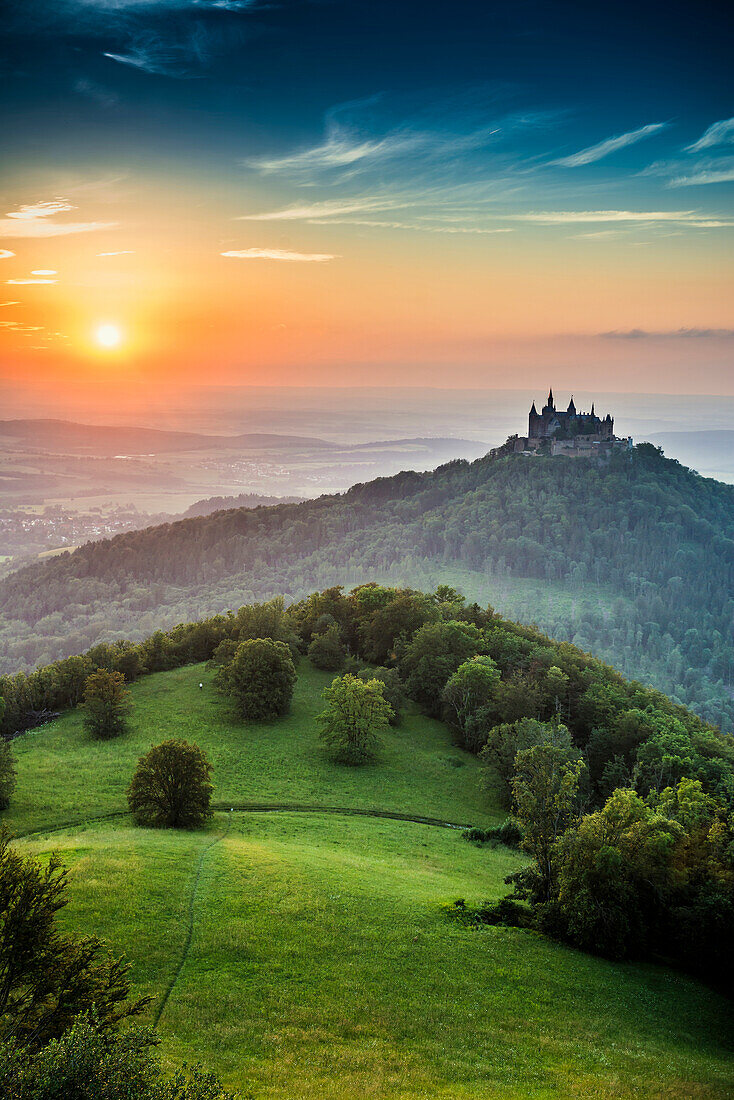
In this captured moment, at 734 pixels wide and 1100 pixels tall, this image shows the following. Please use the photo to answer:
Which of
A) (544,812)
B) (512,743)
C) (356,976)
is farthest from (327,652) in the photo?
(356,976)

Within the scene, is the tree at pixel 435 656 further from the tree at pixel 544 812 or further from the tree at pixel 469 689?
the tree at pixel 544 812

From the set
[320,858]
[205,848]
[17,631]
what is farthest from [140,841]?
[17,631]

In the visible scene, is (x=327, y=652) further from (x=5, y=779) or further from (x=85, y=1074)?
(x=85, y=1074)

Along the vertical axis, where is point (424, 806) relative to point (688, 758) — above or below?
below

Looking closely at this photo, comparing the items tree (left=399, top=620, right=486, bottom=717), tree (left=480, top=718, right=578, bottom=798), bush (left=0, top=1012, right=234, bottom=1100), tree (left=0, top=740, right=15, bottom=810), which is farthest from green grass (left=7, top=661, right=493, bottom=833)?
bush (left=0, top=1012, right=234, bottom=1100)

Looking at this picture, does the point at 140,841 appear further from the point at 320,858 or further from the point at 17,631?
the point at 17,631

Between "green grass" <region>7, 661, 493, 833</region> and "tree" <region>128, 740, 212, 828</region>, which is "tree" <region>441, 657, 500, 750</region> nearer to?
"green grass" <region>7, 661, 493, 833</region>

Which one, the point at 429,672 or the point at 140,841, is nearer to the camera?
the point at 140,841
